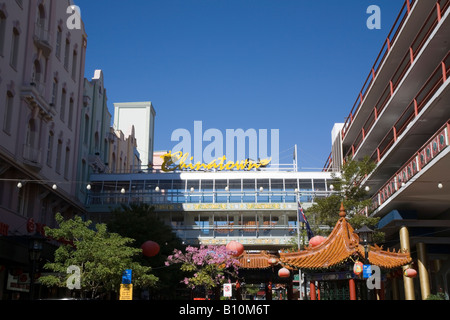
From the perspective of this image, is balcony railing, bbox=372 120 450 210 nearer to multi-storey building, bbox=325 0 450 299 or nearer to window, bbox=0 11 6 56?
multi-storey building, bbox=325 0 450 299

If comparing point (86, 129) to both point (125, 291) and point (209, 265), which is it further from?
point (125, 291)

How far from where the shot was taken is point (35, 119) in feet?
123

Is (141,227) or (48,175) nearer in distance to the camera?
(141,227)

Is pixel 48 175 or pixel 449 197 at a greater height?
pixel 48 175

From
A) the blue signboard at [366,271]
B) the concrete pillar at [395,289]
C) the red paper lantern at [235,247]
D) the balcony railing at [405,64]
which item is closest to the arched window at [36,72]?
the red paper lantern at [235,247]

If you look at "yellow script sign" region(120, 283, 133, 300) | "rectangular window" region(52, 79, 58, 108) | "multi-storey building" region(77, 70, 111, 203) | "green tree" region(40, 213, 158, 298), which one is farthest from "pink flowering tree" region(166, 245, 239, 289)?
"multi-storey building" region(77, 70, 111, 203)

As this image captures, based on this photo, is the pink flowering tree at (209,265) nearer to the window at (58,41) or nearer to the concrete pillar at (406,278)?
the concrete pillar at (406,278)

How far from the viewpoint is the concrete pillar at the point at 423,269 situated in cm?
3105

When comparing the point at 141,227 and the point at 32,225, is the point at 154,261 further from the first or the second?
the point at 32,225

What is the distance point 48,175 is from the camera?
40.0 meters

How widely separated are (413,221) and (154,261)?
1714 centimetres

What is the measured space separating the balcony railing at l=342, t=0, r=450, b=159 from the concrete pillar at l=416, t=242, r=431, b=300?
9.48 meters

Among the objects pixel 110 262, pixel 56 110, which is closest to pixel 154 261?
pixel 110 262
